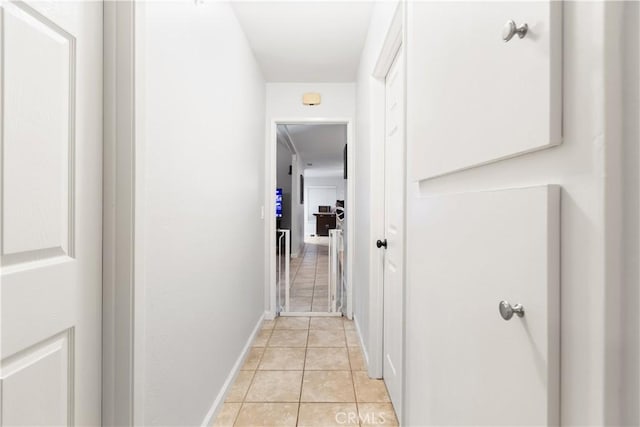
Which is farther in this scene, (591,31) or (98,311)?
(98,311)

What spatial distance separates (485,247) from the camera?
0.66m

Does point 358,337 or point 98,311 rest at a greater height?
point 98,311

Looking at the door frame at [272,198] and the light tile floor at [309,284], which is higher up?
the door frame at [272,198]

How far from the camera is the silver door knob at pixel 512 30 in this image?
0.52 metres

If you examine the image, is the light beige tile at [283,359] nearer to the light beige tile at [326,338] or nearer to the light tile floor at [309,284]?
the light beige tile at [326,338]

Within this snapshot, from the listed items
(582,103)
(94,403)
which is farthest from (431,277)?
(94,403)

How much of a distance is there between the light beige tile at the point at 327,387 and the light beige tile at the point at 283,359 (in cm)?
15

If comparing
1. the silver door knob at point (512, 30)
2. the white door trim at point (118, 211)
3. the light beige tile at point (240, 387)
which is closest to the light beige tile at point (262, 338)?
the light beige tile at point (240, 387)

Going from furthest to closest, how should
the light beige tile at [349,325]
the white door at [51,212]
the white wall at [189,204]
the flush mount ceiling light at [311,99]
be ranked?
1. the flush mount ceiling light at [311,99]
2. the light beige tile at [349,325]
3. the white wall at [189,204]
4. the white door at [51,212]

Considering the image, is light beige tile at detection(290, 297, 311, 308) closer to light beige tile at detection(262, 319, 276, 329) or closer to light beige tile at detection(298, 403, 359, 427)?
light beige tile at detection(262, 319, 276, 329)

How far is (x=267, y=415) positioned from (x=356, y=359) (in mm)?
850

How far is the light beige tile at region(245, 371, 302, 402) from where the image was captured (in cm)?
189

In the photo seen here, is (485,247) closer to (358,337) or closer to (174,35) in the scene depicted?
(174,35)

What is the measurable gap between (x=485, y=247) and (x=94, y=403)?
1.14m
